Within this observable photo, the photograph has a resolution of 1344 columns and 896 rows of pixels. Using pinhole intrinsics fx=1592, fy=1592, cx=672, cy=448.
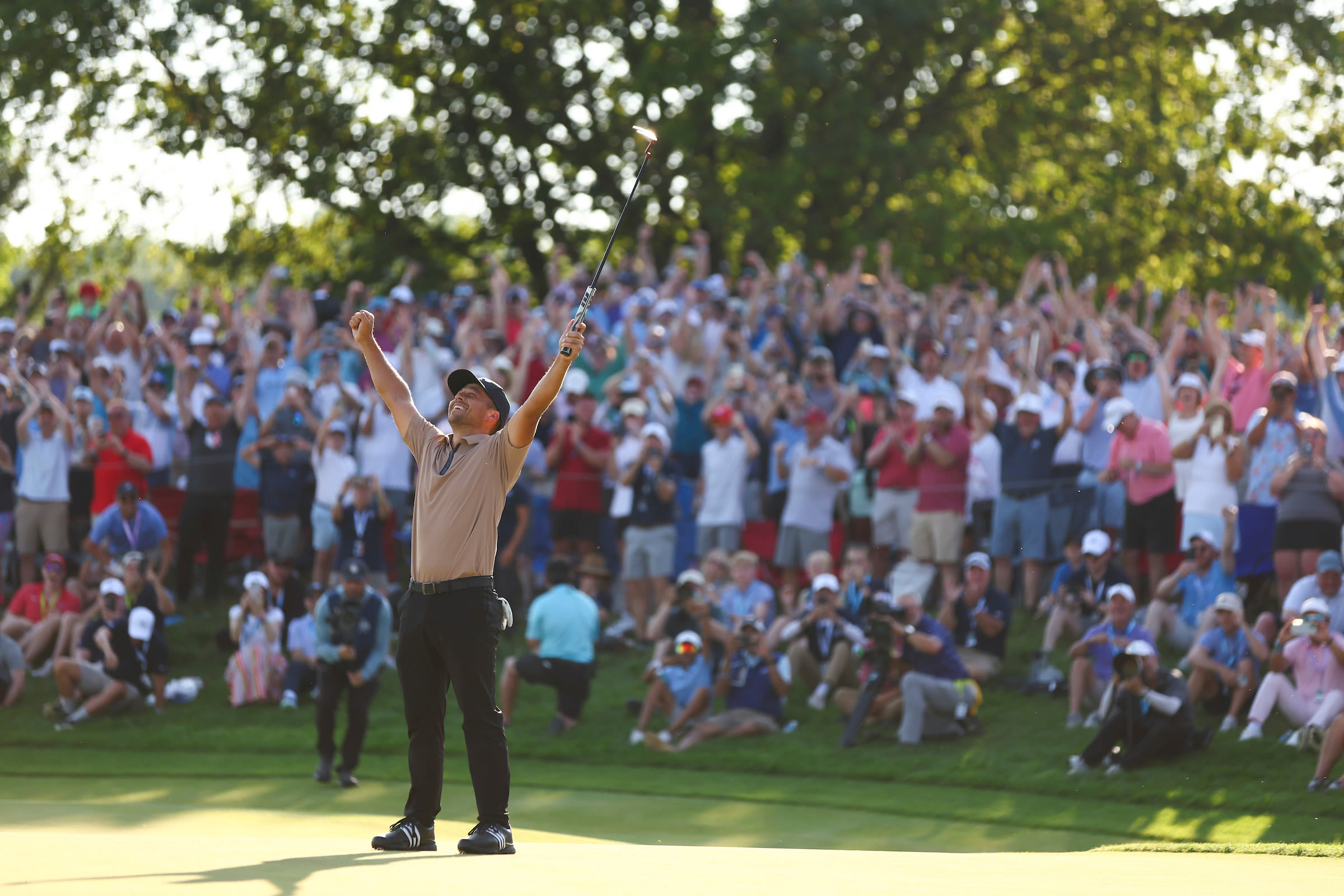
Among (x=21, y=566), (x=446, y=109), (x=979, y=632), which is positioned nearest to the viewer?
(x=979, y=632)

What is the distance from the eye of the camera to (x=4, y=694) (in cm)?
1606

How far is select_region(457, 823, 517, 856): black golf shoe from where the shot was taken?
22.5 ft

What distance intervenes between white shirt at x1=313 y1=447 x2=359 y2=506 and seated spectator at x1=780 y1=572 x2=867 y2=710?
195 inches

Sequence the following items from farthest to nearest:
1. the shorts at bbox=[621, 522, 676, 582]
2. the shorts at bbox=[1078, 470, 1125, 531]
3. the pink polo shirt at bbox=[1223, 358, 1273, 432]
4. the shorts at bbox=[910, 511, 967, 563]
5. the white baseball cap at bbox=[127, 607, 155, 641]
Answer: the shorts at bbox=[621, 522, 676, 582] → the white baseball cap at bbox=[127, 607, 155, 641] → the shorts at bbox=[910, 511, 967, 563] → the shorts at bbox=[1078, 470, 1125, 531] → the pink polo shirt at bbox=[1223, 358, 1273, 432]

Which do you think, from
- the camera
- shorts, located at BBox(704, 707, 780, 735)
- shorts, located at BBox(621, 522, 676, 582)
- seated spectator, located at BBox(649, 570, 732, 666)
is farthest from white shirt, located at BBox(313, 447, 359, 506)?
the camera

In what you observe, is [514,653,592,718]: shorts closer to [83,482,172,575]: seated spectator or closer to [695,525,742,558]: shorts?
[695,525,742,558]: shorts

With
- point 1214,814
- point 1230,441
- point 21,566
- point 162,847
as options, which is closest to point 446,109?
point 21,566

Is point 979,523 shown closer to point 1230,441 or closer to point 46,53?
point 1230,441

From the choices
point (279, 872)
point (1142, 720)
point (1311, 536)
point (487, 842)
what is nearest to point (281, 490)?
point (1142, 720)

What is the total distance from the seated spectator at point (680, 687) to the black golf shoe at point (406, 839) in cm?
765

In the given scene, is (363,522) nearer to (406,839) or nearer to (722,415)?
(722,415)

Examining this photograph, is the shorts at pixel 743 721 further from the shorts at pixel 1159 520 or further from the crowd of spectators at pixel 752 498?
the shorts at pixel 1159 520

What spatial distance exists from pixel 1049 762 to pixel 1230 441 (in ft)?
10.9

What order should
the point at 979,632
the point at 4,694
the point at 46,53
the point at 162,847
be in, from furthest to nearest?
1. the point at 46,53
2. the point at 4,694
3. the point at 979,632
4. the point at 162,847
